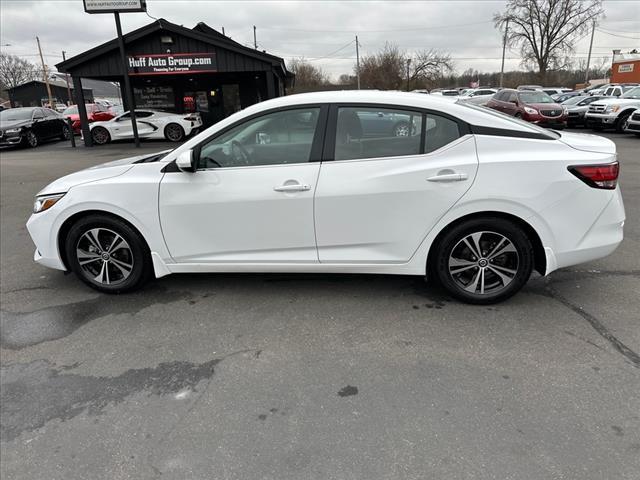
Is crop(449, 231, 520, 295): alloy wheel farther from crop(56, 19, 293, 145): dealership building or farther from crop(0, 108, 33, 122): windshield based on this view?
crop(0, 108, 33, 122): windshield

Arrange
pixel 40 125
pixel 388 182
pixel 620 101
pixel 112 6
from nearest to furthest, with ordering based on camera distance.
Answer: pixel 388 182 < pixel 112 6 < pixel 620 101 < pixel 40 125

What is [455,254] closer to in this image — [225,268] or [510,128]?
[510,128]

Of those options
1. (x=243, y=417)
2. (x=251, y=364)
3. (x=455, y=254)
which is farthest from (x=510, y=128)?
(x=243, y=417)

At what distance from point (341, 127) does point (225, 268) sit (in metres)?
1.45

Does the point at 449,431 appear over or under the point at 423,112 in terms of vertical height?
under

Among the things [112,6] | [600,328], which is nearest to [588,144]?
[600,328]

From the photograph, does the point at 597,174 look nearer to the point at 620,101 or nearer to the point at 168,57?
the point at 168,57

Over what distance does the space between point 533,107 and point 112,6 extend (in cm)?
1575

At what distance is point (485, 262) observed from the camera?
366 centimetres

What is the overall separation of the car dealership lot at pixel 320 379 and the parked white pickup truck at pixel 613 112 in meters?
16.8

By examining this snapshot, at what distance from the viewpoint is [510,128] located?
3.55 meters

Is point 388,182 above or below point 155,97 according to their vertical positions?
below

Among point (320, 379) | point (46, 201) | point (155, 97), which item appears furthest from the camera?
point (155, 97)

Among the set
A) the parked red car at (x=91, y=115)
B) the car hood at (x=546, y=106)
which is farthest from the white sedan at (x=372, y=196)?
the parked red car at (x=91, y=115)
